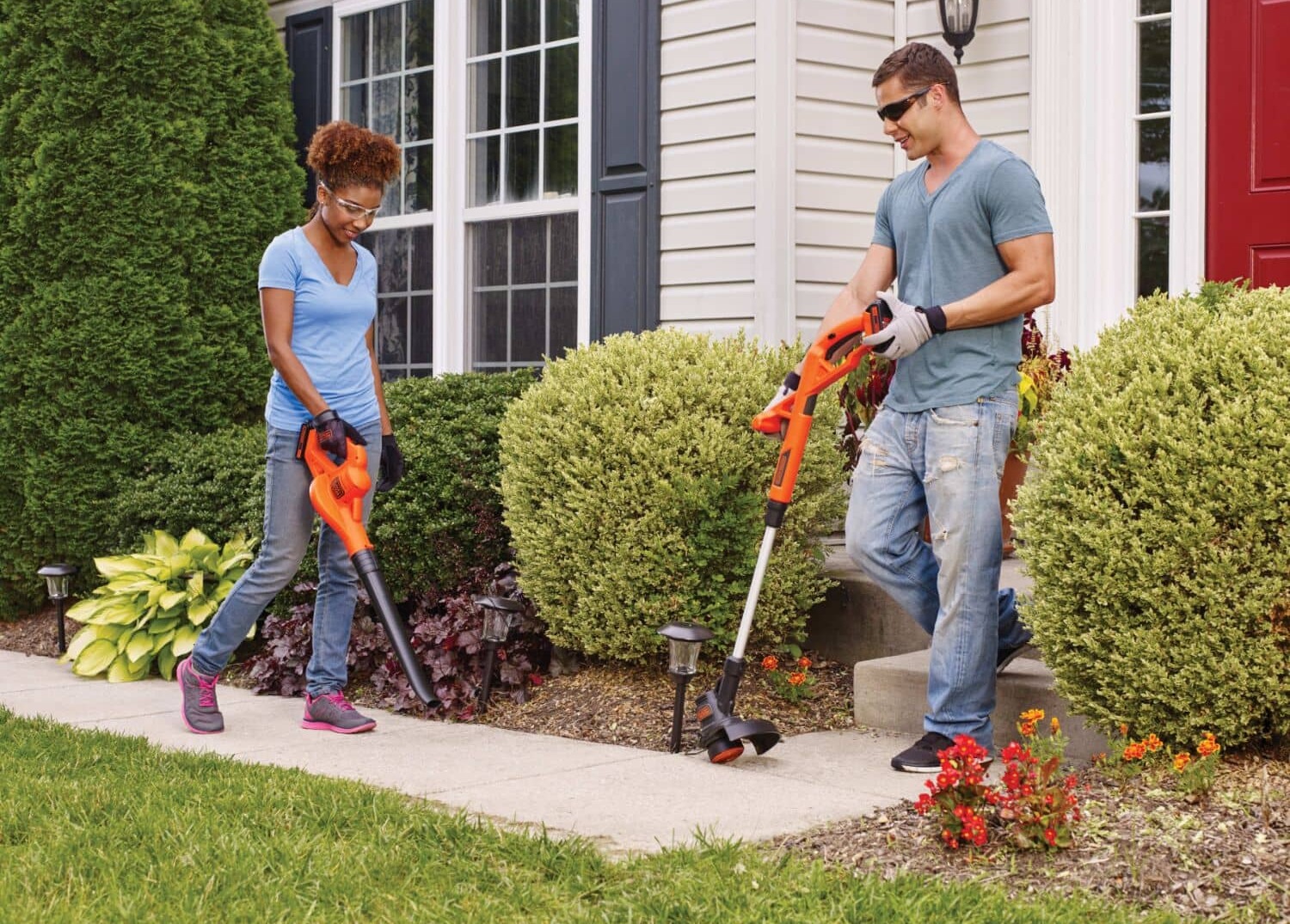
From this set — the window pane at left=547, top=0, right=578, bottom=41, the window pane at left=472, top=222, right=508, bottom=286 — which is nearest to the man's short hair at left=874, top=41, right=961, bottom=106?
the window pane at left=547, top=0, right=578, bottom=41

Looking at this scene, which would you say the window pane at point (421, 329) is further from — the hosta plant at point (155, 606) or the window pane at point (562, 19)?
the hosta plant at point (155, 606)

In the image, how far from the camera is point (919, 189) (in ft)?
14.4

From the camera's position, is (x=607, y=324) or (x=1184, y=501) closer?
(x=1184, y=501)

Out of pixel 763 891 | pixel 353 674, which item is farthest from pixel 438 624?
pixel 763 891

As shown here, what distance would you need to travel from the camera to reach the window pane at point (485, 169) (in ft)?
25.7

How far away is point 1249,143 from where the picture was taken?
18.9ft

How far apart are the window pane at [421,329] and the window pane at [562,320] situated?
0.89 m

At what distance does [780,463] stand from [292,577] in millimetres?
1741

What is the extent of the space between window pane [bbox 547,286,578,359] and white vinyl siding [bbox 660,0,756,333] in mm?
659

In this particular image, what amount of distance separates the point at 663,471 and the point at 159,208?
367 centimetres

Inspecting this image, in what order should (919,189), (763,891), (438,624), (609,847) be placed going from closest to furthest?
1. (763,891)
2. (609,847)
3. (919,189)
4. (438,624)

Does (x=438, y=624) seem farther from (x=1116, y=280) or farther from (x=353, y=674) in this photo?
(x=1116, y=280)

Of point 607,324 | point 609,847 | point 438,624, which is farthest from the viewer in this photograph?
point 607,324

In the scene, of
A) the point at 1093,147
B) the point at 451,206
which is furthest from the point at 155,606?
the point at 1093,147
